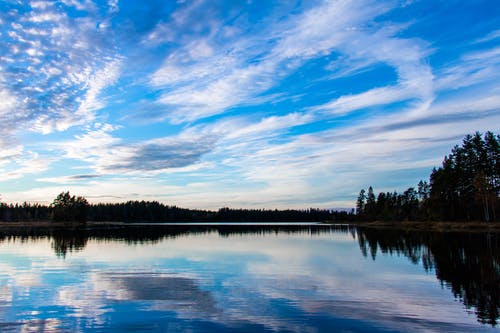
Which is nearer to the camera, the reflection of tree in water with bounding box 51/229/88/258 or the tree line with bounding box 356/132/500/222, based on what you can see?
the reflection of tree in water with bounding box 51/229/88/258

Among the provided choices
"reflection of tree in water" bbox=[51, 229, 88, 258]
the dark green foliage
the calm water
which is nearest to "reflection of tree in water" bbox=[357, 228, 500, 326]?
the calm water

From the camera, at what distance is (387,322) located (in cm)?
1650

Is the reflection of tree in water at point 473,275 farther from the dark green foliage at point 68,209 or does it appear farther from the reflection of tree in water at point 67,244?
the dark green foliage at point 68,209

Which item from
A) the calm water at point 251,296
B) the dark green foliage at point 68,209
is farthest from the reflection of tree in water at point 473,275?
the dark green foliage at point 68,209

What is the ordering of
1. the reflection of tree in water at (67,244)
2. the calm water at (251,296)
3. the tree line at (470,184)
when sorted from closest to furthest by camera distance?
the calm water at (251,296) < the reflection of tree in water at (67,244) < the tree line at (470,184)

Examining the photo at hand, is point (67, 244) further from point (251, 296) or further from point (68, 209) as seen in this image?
point (68, 209)

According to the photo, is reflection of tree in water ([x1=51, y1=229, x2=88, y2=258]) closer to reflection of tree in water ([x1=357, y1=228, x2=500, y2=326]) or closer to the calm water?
the calm water

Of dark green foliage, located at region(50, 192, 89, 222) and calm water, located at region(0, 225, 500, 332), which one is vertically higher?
dark green foliage, located at region(50, 192, 89, 222)

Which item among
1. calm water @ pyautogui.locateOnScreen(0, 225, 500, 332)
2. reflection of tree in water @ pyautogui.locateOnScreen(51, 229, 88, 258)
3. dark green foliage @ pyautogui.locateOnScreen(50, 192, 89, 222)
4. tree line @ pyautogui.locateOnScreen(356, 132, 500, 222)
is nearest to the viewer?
calm water @ pyautogui.locateOnScreen(0, 225, 500, 332)

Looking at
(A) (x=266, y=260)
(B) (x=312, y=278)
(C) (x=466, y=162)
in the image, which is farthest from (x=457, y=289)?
(C) (x=466, y=162)

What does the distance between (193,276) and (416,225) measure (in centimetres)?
10141

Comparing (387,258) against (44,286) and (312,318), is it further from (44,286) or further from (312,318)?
(44,286)

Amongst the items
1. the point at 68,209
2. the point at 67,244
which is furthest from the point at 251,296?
the point at 68,209

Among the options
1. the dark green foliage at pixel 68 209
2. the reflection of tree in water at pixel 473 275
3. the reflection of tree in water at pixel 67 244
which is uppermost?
the dark green foliage at pixel 68 209
